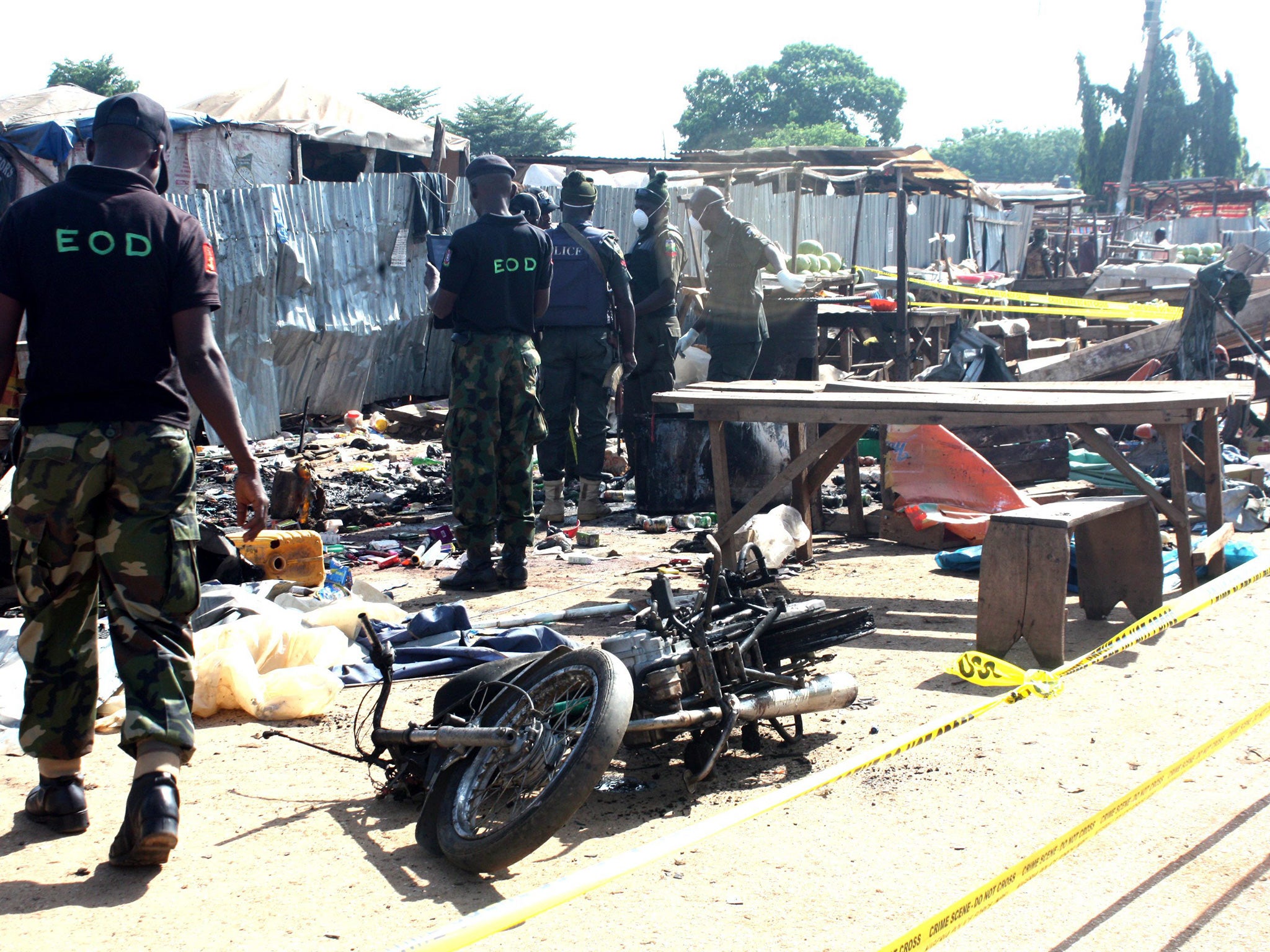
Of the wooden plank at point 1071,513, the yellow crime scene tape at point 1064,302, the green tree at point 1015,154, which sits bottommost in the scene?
the wooden plank at point 1071,513

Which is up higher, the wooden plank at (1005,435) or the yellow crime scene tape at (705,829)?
the yellow crime scene tape at (705,829)

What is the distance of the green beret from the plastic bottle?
3216mm

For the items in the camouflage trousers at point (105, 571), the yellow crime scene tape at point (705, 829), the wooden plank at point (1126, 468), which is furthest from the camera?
the wooden plank at point (1126, 468)

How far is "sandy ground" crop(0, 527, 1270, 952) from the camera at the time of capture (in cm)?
266

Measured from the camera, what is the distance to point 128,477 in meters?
3.03

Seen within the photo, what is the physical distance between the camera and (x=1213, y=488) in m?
6.07

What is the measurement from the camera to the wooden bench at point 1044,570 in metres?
4.67

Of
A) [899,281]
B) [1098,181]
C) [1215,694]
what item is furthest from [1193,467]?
[1098,181]

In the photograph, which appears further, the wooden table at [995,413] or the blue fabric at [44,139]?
the blue fabric at [44,139]

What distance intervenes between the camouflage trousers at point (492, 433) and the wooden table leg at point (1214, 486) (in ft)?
11.5

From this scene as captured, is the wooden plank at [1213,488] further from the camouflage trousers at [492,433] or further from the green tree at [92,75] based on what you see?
the green tree at [92,75]

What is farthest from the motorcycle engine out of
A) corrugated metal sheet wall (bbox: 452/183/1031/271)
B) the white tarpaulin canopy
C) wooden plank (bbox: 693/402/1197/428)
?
the white tarpaulin canopy

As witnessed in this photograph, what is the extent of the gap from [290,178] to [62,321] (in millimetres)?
14097

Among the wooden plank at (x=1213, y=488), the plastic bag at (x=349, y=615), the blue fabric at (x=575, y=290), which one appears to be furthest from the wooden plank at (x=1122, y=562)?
Result: the blue fabric at (x=575, y=290)
